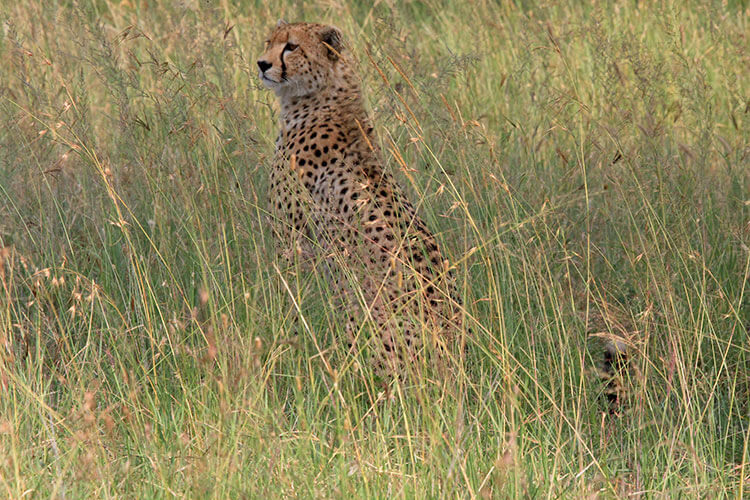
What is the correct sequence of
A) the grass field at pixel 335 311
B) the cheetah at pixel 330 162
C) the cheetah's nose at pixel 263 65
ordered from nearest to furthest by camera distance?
the grass field at pixel 335 311
the cheetah at pixel 330 162
the cheetah's nose at pixel 263 65

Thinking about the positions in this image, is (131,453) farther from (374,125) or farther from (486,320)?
(374,125)

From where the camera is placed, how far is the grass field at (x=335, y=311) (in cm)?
192

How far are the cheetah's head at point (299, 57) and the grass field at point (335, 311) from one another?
0.67 feet

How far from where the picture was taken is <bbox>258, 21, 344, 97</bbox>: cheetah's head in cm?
336

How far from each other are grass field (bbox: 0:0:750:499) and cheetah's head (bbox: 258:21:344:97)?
0.20 metres

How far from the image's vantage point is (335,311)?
2752 millimetres

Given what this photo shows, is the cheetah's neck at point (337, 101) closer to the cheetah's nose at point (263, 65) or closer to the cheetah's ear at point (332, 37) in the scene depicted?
the cheetah's ear at point (332, 37)

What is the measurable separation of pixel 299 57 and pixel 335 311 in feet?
3.30

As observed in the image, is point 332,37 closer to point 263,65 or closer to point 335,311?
point 263,65

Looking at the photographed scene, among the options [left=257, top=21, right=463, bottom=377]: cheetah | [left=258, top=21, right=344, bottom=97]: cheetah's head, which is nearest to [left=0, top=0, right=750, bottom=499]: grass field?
[left=257, top=21, right=463, bottom=377]: cheetah

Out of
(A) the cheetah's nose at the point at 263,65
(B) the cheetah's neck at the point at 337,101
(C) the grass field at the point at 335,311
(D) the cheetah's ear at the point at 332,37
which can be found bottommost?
(C) the grass field at the point at 335,311

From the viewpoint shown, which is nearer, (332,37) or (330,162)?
(330,162)

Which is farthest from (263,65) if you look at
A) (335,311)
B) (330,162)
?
(335,311)

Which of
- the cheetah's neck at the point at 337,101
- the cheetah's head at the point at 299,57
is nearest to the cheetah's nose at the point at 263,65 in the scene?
the cheetah's head at the point at 299,57
